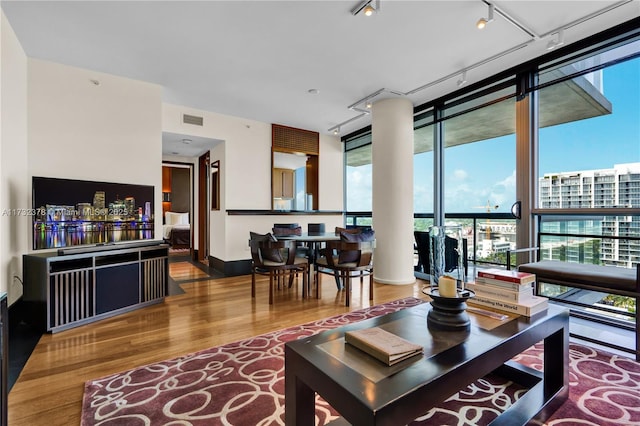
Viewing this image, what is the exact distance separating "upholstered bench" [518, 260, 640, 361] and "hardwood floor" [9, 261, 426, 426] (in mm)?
1635

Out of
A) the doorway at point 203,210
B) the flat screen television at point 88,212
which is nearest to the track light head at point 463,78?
the flat screen television at point 88,212

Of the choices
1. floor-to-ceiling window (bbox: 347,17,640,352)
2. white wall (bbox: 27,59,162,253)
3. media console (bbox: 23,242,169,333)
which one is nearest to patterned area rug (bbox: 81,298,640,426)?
floor-to-ceiling window (bbox: 347,17,640,352)

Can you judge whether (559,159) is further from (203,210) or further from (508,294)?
(203,210)

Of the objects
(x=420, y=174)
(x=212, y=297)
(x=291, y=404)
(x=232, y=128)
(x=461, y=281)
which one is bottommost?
(x=212, y=297)

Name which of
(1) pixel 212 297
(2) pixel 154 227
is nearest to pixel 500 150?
(1) pixel 212 297

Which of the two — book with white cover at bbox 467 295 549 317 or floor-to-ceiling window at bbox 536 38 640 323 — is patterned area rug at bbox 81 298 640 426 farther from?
floor-to-ceiling window at bbox 536 38 640 323

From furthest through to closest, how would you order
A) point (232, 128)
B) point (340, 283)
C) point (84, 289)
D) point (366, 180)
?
point (366, 180) → point (232, 128) → point (340, 283) → point (84, 289)

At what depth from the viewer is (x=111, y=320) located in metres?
2.89

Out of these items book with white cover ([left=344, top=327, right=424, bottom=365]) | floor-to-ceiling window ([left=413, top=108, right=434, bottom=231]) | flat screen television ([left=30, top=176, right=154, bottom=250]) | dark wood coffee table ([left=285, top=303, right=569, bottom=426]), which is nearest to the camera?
dark wood coffee table ([left=285, top=303, right=569, bottom=426])

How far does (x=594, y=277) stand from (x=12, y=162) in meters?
5.02

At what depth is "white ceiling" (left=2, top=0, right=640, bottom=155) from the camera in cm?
246

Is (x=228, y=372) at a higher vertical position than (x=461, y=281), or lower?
lower

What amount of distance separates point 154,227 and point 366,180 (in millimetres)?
4040

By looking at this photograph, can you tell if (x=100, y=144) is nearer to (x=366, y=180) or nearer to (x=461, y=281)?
(x=461, y=281)
